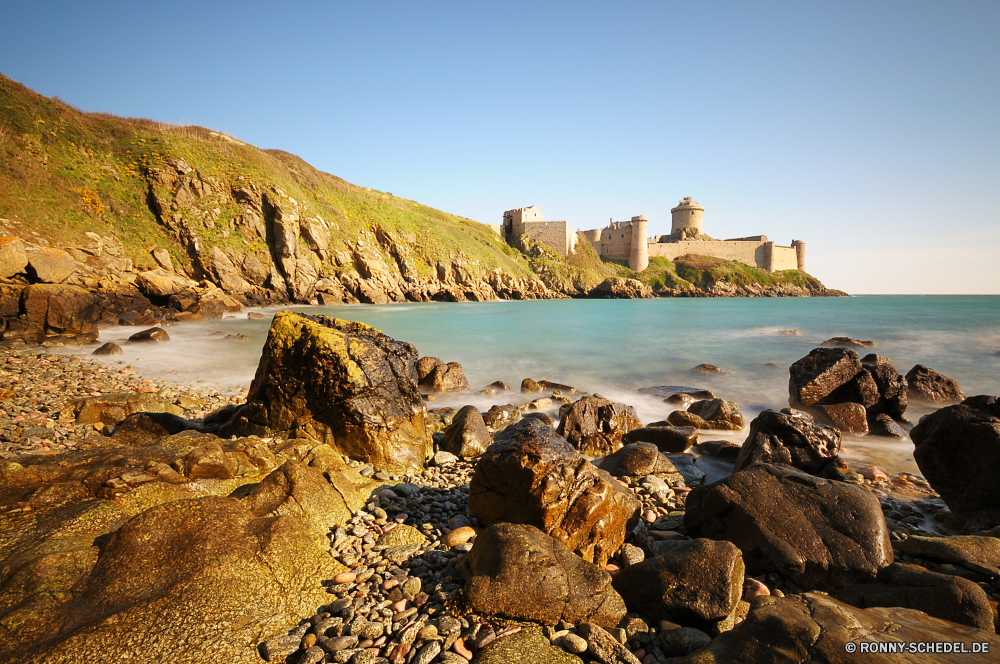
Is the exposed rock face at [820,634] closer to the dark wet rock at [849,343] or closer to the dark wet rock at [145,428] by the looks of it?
the dark wet rock at [145,428]

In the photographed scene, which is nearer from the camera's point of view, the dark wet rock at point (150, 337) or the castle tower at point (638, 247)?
the dark wet rock at point (150, 337)

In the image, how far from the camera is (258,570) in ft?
9.20

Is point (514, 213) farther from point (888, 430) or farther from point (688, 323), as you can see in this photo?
point (888, 430)

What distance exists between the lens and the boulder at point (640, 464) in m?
5.68

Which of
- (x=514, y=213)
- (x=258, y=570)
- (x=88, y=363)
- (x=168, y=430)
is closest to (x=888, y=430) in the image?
(x=258, y=570)

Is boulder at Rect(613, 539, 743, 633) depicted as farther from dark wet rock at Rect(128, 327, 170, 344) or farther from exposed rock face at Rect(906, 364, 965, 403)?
dark wet rock at Rect(128, 327, 170, 344)

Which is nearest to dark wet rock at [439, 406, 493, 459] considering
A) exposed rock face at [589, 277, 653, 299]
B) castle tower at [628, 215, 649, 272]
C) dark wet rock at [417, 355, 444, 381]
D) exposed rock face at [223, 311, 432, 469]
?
exposed rock face at [223, 311, 432, 469]

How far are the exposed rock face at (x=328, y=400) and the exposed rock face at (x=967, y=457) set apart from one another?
596cm

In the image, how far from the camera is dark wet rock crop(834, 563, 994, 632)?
2674 millimetres

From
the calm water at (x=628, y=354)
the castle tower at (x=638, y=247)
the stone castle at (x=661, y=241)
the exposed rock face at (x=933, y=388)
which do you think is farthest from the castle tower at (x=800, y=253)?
the exposed rock face at (x=933, y=388)

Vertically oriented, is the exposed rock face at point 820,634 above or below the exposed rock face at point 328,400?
below

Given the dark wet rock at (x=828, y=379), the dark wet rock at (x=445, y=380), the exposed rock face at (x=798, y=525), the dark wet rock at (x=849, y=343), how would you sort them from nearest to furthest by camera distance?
1. the exposed rock face at (x=798, y=525)
2. the dark wet rock at (x=828, y=379)
3. the dark wet rock at (x=445, y=380)
4. the dark wet rock at (x=849, y=343)

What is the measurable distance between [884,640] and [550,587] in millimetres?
1725

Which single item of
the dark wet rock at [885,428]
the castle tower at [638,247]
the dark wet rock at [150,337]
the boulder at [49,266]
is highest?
the castle tower at [638,247]
